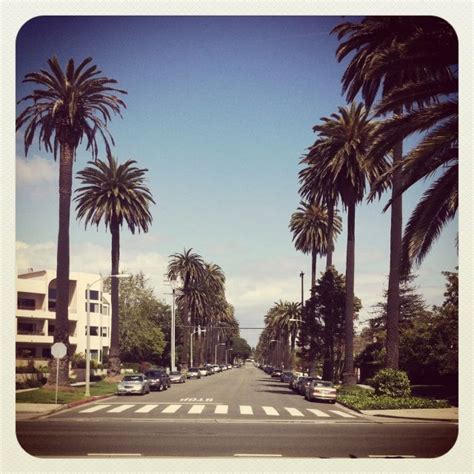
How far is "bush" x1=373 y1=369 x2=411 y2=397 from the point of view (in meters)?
37.6

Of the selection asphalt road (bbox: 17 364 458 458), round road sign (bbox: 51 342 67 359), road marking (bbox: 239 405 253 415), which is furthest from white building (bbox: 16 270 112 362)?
asphalt road (bbox: 17 364 458 458)

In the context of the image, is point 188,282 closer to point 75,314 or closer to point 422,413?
point 75,314

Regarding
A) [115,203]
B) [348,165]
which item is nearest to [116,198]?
[115,203]

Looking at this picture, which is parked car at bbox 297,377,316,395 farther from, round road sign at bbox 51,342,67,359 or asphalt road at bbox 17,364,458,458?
round road sign at bbox 51,342,67,359

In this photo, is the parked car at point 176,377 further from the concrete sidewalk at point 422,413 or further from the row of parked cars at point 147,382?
the concrete sidewalk at point 422,413

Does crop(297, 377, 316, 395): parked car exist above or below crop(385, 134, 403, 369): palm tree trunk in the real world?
below

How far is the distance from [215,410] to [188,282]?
7515 cm

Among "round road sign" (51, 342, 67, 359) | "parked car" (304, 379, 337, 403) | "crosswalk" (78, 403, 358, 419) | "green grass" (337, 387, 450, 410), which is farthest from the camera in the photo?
"parked car" (304, 379, 337, 403)

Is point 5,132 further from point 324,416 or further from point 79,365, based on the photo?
point 79,365

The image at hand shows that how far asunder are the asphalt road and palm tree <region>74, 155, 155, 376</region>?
32.3m

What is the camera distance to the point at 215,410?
3328 centimetres

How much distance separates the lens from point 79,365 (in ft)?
232
